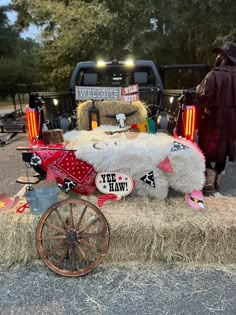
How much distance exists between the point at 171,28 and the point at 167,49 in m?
1.68

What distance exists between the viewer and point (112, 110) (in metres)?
4.78

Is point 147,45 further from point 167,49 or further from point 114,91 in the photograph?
point 114,91

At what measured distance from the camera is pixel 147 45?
11.0m

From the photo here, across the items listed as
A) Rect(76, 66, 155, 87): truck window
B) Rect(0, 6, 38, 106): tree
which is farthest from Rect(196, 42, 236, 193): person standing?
Rect(0, 6, 38, 106): tree

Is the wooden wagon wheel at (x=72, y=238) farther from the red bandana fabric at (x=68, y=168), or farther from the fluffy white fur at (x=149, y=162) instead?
the fluffy white fur at (x=149, y=162)

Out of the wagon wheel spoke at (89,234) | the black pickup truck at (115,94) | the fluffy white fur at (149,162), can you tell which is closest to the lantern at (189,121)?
the black pickup truck at (115,94)

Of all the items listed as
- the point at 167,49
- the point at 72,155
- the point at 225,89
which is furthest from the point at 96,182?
the point at 167,49

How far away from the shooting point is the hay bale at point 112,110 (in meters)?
4.74

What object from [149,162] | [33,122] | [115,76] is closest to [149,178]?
[149,162]

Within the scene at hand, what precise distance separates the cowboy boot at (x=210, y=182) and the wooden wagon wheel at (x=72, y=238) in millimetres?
1559

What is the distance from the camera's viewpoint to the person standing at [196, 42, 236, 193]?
144 inches

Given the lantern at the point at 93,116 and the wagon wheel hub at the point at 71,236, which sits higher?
the lantern at the point at 93,116

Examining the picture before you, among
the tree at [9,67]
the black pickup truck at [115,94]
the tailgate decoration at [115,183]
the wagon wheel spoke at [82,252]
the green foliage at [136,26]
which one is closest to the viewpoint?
the wagon wheel spoke at [82,252]

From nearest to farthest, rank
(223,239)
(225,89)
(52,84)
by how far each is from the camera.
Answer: (223,239) → (225,89) → (52,84)
